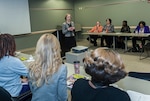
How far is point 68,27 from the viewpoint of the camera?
16.3 feet

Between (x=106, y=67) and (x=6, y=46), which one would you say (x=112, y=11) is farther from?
(x=106, y=67)

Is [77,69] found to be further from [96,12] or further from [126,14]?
[96,12]

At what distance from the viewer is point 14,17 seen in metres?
6.94

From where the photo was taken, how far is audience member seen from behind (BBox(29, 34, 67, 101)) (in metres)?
1.56

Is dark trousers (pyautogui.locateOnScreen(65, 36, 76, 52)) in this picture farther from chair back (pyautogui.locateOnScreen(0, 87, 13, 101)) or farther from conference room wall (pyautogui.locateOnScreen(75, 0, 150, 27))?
conference room wall (pyautogui.locateOnScreen(75, 0, 150, 27))

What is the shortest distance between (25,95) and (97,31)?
19.7ft

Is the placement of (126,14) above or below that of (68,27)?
above

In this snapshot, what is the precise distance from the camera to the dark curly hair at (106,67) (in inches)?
44.3

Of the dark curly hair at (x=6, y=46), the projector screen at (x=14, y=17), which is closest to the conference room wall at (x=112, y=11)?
the projector screen at (x=14, y=17)

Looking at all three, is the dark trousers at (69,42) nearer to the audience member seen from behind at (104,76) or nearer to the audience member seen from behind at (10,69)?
the audience member seen from behind at (10,69)

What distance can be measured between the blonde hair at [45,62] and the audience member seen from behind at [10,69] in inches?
13.6

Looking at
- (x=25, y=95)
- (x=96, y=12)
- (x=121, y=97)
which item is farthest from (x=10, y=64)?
(x=96, y=12)

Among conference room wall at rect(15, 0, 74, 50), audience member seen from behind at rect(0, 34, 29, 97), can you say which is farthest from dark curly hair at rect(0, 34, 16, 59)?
conference room wall at rect(15, 0, 74, 50)

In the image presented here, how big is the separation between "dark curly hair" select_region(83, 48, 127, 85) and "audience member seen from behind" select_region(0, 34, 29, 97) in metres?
1.01
